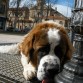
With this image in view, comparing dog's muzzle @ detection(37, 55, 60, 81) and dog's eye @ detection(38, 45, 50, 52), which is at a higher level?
dog's eye @ detection(38, 45, 50, 52)

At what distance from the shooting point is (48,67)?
10.5 feet

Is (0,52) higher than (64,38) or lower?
lower

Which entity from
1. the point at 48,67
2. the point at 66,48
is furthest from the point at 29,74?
the point at 66,48

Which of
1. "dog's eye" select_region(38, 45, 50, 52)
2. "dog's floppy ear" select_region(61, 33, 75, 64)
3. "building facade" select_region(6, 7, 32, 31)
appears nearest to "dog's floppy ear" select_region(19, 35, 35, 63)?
"dog's eye" select_region(38, 45, 50, 52)

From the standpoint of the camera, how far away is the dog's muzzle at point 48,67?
3109 millimetres

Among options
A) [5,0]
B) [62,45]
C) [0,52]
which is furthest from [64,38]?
[5,0]

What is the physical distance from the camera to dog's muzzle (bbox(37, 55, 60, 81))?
311 cm

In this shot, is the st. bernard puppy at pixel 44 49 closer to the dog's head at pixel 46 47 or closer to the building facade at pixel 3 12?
the dog's head at pixel 46 47

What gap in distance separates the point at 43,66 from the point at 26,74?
1.57 feet

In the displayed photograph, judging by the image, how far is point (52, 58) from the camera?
3477mm

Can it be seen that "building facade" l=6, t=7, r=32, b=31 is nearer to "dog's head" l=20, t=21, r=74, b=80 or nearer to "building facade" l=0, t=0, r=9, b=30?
"building facade" l=0, t=0, r=9, b=30

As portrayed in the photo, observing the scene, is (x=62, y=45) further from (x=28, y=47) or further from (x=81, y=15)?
(x=81, y=15)

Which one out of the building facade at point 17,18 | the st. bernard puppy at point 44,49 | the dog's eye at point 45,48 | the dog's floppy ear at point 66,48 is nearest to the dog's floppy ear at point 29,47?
the st. bernard puppy at point 44,49

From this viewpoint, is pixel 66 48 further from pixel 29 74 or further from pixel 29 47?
pixel 29 74
